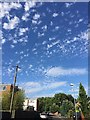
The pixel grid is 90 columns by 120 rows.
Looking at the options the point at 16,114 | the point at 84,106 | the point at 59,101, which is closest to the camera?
the point at 16,114

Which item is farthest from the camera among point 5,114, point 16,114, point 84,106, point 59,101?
point 59,101

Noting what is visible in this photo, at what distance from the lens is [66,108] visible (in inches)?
3868

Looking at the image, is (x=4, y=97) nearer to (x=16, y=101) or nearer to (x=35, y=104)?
(x=16, y=101)

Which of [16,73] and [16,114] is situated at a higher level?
[16,73]

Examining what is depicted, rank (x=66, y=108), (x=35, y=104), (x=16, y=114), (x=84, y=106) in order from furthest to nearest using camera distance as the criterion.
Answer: (x=35, y=104) < (x=66, y=108) < (x=84, y=106) < (x=16, y=114)

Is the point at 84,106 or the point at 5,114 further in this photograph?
the point at 84,106

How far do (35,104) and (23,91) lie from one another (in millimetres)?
49820

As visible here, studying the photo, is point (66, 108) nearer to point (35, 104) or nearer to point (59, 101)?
point (35, 104)

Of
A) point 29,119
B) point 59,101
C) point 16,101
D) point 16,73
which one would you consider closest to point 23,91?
point 16,101

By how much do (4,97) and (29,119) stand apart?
52.4 feet

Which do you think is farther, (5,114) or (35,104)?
(35,104)

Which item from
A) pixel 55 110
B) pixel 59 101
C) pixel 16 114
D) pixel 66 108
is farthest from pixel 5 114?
pixel 59 101

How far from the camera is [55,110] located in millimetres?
114375

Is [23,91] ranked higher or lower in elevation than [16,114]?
higher
